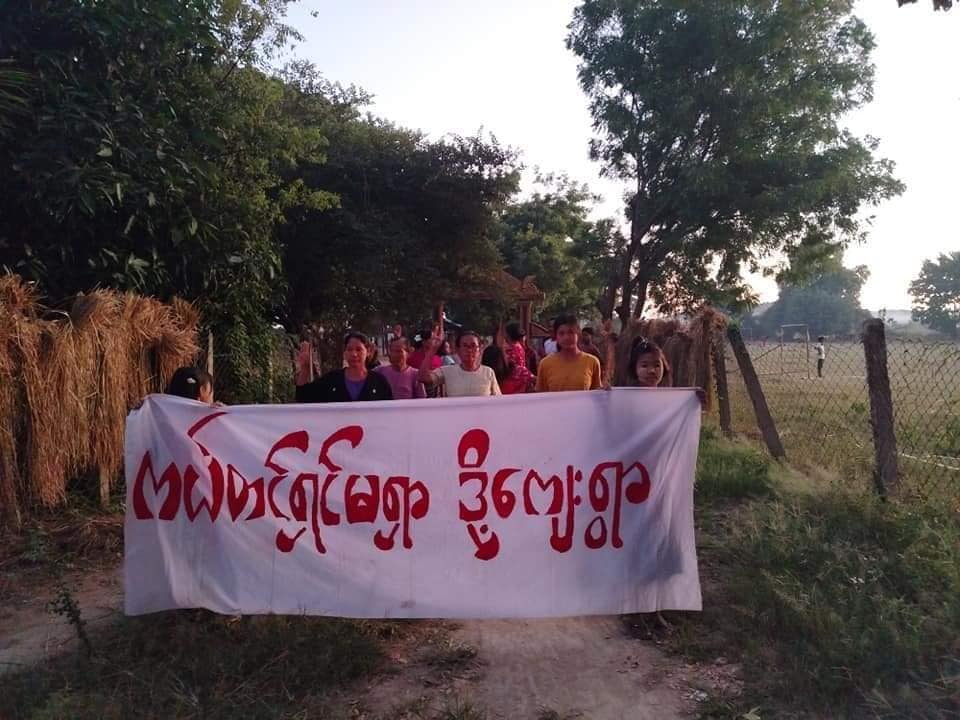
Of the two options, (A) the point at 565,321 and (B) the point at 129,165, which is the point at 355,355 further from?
(B) the point at 129,165

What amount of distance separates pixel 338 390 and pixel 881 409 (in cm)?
347

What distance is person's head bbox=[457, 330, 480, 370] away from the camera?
5.62m

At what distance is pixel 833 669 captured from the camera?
3.48m

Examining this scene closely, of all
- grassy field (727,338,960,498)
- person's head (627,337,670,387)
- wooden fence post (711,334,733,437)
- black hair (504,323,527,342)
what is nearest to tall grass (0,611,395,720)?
person's head (627,337,670,387)

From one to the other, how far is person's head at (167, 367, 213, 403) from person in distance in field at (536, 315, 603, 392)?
82.4 inches

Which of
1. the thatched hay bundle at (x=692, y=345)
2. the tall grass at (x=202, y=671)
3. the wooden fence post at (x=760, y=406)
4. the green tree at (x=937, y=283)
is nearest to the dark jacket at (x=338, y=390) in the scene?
the tall grass at (x=202, y=671)

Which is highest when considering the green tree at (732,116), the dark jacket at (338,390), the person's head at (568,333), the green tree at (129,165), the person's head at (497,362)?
the green tree at (732,116)

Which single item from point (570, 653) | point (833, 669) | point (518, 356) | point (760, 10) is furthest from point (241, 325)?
point (760, 10)

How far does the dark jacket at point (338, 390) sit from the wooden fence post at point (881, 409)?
312 centimetres

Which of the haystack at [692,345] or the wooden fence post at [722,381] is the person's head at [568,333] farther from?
the wooden fence post at [722,381]

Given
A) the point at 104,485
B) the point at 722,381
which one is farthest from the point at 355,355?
the point at 722,381

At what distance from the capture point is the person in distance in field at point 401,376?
19.4 ft

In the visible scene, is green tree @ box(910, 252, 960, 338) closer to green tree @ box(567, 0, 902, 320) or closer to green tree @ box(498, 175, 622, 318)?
green tree @ box(498, 175, 622, 318)

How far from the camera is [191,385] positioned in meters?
4.36
